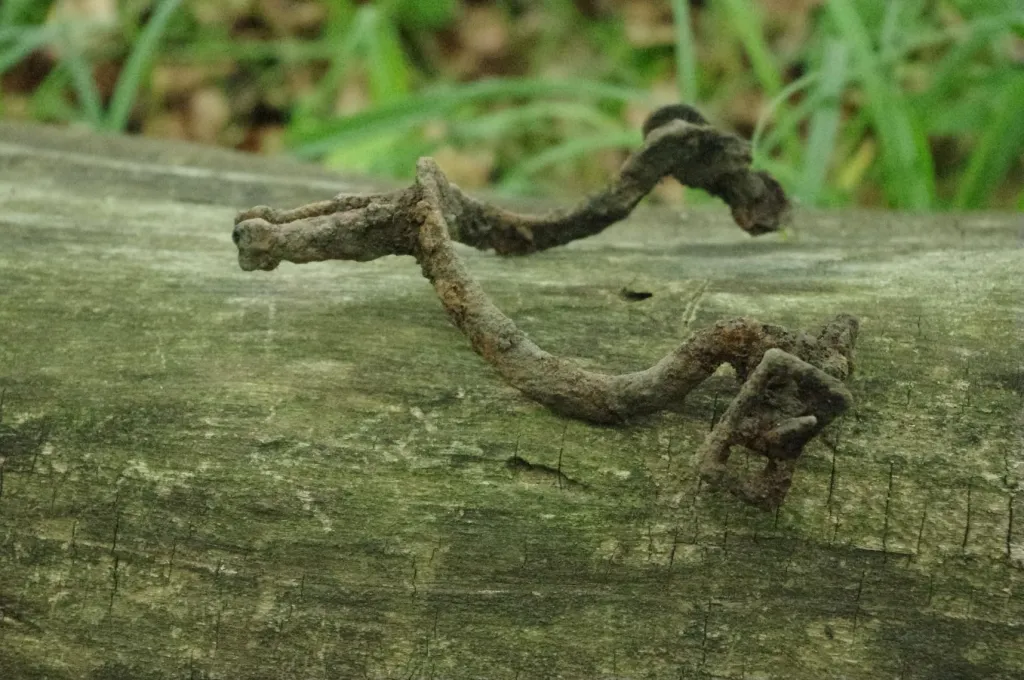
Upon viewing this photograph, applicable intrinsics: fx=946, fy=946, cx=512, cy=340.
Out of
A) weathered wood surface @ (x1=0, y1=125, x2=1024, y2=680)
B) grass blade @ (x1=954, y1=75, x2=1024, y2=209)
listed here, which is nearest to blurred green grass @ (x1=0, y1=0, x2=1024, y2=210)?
grass blade @ (x1=954, y1=75, x2=1024, y2=209)

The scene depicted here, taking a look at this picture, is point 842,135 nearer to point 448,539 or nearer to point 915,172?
point 915,172

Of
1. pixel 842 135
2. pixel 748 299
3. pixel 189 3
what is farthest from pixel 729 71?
pixel 748 299

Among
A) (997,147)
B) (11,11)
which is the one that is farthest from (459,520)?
(11,11)

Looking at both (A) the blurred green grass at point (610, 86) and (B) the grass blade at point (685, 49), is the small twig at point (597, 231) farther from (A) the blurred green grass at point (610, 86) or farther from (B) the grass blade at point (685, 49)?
(B) the grass blade at point (685, 49)

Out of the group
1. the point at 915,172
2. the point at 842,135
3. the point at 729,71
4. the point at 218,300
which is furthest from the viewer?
the point at 729,71

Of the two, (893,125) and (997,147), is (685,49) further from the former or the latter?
(997,147)

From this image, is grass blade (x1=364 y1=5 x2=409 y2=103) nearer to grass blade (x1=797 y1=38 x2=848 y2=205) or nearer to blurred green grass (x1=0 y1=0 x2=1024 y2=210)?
blurred green grass (x1=0 y1=0 x2=1024 y2=210)

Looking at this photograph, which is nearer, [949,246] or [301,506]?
[301,506]
